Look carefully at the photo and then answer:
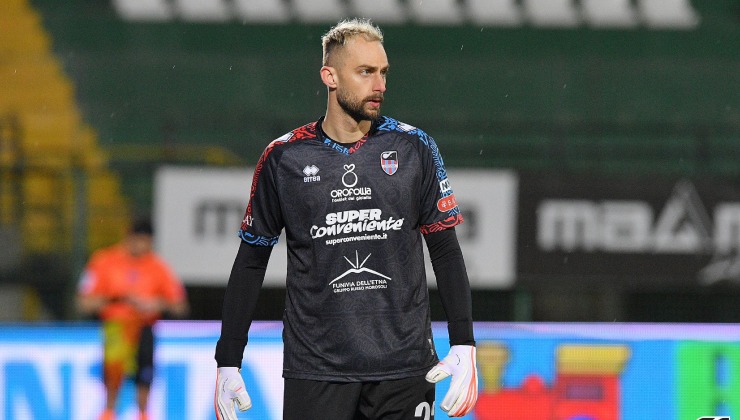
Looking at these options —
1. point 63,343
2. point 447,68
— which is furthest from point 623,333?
point 447,68

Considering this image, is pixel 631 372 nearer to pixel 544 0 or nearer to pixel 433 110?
pixel 433 110

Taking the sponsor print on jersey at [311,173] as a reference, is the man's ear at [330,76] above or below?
above

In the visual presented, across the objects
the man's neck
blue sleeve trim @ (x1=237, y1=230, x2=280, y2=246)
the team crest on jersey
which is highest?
the man's neck

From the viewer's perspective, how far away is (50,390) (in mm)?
7141

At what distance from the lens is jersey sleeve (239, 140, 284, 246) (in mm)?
3193

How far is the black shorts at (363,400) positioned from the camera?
308 cm

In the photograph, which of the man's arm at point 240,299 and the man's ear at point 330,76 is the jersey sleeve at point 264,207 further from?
the man's ear at point 330,76

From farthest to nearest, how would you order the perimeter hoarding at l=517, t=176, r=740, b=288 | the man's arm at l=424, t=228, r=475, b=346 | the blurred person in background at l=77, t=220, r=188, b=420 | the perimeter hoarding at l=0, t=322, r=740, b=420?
1. the perimeter hoarding at l=517, t=176, r=740, b=288
2. the blurred person in background at l=77, t=220, r=188, b=420
3. the perimeter hoarding at l=0, t=322, r=740, b=420
4. the man's arm at l=424, t=228, r=475, b=346

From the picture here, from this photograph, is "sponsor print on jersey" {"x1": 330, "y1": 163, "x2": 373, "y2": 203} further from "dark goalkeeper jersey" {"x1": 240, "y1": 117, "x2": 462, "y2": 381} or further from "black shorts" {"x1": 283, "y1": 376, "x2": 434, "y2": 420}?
"black shorts" {"x1": 283, "y1": 376, "x2": 434, "y2": 420}

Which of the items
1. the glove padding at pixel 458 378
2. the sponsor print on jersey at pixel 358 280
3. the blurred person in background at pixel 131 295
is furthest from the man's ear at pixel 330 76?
the blurred person in background at pixel 131 295

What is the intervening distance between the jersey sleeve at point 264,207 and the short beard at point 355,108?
23 cm

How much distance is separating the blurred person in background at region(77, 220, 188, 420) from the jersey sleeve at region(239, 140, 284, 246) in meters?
4.56

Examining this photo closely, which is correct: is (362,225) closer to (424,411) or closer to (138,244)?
(424,411)

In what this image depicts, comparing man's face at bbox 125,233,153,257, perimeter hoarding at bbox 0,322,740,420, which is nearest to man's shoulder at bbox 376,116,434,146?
perimeter hoarding at bbox 0,322,740,420
